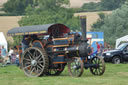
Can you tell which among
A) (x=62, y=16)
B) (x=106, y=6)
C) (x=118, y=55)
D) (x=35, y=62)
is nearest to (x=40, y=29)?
(x=35, y=62)

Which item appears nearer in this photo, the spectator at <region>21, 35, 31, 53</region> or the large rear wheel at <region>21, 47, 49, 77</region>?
the large rear wheel at <region>21, 47, 49, 77</region>

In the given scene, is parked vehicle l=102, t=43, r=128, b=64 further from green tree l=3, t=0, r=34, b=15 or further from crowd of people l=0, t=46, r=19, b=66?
green tree l=3, t=0, r=34, b=15

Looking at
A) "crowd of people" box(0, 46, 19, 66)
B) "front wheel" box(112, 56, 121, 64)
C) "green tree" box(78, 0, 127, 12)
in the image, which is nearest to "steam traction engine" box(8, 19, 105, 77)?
"crowd of people" box(0, 46, 19, 66)

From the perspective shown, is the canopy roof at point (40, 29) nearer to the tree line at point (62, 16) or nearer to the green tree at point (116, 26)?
the tree line at point (62, 16)

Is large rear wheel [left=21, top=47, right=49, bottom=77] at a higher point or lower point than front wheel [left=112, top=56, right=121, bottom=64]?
higher

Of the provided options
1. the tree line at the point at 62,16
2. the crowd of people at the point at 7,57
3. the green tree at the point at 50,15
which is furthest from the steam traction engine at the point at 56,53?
the green tree at the point at 50,15

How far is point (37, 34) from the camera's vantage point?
17359mm

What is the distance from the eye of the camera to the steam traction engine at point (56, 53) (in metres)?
16.3

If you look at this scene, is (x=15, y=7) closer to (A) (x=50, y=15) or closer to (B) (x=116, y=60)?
(A) (x=50, y=15)

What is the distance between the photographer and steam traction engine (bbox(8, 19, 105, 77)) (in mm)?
16266

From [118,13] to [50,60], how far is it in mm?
49478

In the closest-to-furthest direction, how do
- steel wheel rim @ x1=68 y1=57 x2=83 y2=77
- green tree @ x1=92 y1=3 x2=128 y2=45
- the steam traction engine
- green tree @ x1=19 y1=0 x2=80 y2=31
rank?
steel wheel rim @ x1=68 y1=57 x2=83 y2=77, the steam traction engine, green tree @ x1=92 y1=3 x2=128 y2=45, green tree @ x1=19 y1=0 x2=80 y2=31

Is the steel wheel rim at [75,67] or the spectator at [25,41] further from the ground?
the spectator at [25,41]

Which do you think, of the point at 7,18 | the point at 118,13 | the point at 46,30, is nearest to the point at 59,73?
the point at 46,30
